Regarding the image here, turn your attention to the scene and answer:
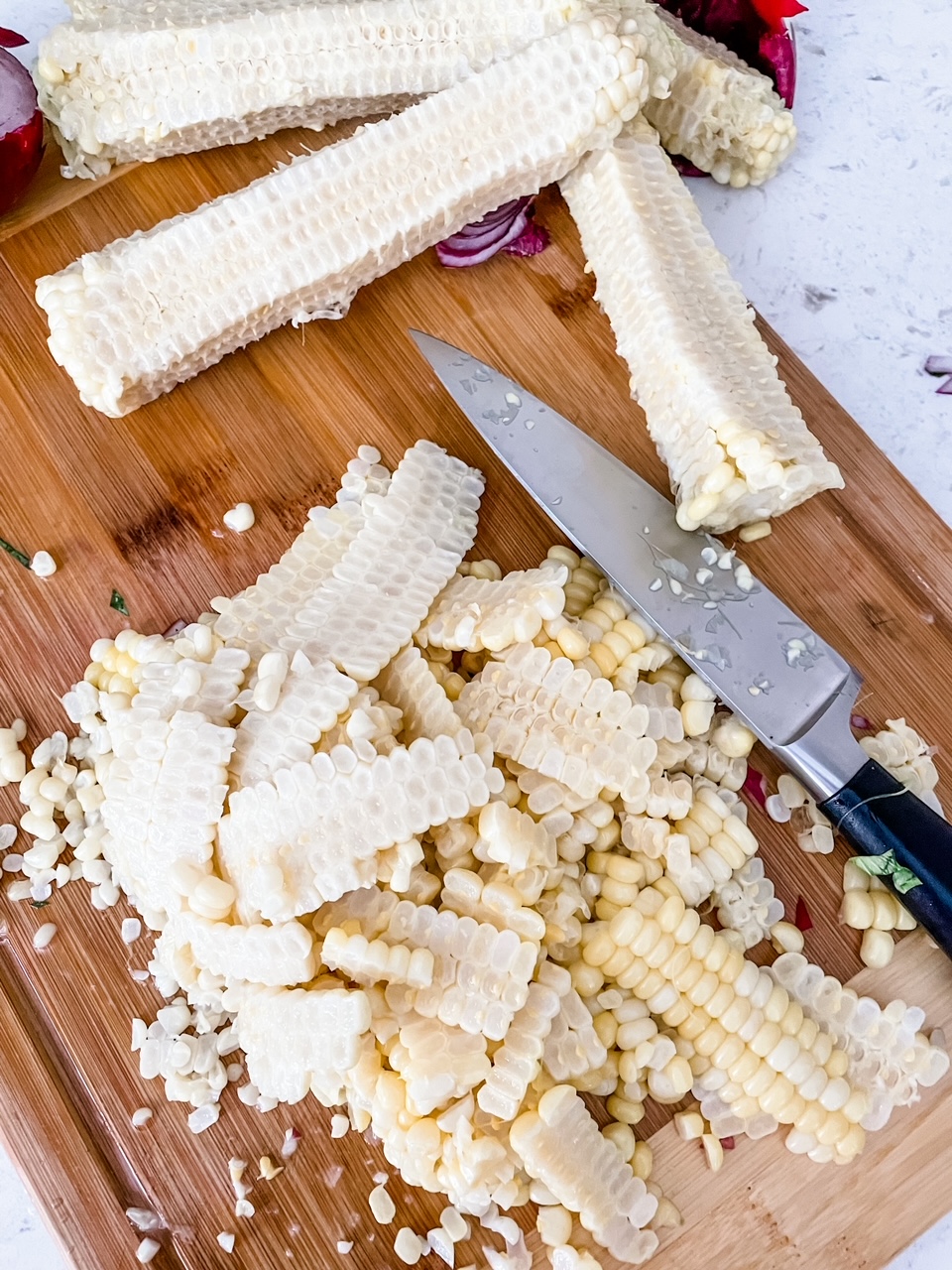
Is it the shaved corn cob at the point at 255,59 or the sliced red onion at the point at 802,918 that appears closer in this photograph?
the sliced red onion at the point at 802,918

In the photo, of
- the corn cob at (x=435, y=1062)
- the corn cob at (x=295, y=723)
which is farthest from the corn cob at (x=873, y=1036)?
the corn cob at (x=295, y=723)

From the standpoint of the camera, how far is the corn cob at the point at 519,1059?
1209mm

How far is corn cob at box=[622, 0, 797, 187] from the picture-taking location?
161cm

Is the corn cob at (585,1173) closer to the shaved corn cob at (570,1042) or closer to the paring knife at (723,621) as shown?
the shaved corn cob at (570,1042)

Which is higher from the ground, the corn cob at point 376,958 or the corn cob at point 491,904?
the corn cob at point 491,904

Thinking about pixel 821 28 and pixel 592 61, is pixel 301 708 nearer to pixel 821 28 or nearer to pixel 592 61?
pixel 592 61

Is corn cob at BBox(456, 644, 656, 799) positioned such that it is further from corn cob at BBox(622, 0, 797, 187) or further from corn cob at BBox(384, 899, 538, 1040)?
corn cob at BBox(622, 0, 797, 187)

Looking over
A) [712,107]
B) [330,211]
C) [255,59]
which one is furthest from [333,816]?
[712,107]

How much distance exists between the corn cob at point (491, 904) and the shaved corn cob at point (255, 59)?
126cm

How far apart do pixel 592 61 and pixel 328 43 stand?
430 millimetres

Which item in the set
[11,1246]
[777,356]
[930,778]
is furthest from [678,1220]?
[777,356]

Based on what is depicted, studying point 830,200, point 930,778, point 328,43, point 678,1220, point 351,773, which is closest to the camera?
point 351,773

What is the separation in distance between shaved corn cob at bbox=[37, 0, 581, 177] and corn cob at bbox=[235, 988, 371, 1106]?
1.36 metres

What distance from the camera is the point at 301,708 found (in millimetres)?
1295
